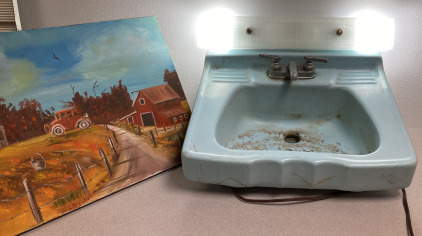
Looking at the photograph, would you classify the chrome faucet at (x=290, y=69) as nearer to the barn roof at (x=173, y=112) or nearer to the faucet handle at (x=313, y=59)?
the faucet handle at (x=313, y=59)

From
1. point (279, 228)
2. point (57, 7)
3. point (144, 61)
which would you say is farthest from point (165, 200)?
point (57, 7)

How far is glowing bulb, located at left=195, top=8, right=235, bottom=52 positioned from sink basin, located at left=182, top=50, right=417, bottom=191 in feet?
0.18

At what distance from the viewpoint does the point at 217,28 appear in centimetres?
114

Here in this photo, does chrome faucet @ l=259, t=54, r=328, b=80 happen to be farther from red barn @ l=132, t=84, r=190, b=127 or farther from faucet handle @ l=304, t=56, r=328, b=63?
red barn @ l=132, t=84, r=190, b=127

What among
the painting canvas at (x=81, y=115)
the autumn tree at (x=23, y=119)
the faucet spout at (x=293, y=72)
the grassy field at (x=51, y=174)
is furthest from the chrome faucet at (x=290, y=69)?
the autumn tree at (x=23, y=119)

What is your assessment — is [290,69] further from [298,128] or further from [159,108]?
[159,108]

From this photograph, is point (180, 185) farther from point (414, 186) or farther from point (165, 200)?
point (414, 186)

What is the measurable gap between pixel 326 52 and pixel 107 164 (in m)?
0.73

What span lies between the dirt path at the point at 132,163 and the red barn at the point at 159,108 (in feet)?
0.20

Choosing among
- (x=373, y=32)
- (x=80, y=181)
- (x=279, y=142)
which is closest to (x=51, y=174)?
(x=80, y=181)

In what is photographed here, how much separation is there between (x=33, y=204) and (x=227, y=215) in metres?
0.44

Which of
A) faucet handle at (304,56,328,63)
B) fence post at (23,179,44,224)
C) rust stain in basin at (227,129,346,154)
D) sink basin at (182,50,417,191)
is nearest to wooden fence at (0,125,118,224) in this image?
fence post at (23,179,44,224)

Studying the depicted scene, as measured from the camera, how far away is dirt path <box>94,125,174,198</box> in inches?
35.9

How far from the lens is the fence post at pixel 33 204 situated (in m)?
0.79
